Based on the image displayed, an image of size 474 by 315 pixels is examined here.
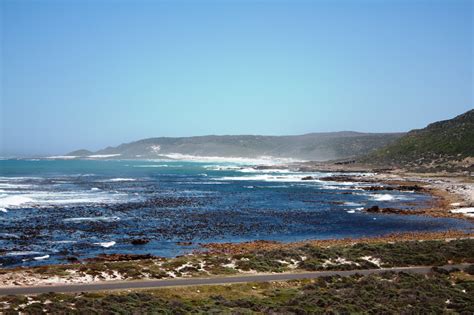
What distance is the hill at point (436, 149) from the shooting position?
397 feet

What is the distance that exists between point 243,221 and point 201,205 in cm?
1404

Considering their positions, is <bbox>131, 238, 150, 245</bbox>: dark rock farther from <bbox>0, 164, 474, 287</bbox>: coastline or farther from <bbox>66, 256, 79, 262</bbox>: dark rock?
<bbox>66, 256, 79, 262</bbox>: dark rock

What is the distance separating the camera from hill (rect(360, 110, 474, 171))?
121000mm

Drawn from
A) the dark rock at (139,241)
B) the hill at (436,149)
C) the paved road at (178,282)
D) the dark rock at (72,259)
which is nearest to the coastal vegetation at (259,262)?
the paved road at (178,282)

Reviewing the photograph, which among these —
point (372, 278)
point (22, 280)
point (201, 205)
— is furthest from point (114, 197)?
point (372, 278)

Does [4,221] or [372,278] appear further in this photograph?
[4,221]

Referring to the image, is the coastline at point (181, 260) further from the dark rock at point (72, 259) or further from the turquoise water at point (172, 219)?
the turquoise water at point (172, 219)

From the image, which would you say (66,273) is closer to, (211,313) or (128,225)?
(211,313)

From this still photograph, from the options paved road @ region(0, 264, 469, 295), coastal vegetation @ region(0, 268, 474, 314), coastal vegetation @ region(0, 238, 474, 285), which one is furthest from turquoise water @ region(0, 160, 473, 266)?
coastal vegetation @ region(0, 268, 474, 314)

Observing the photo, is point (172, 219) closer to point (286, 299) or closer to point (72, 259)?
point (72, 259)

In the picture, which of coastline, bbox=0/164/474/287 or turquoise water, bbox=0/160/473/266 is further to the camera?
turquoise water, bbox=0/160/473/266

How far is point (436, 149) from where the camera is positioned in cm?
13562

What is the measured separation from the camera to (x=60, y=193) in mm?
74188

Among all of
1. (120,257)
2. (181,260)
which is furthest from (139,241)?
(181,260)
